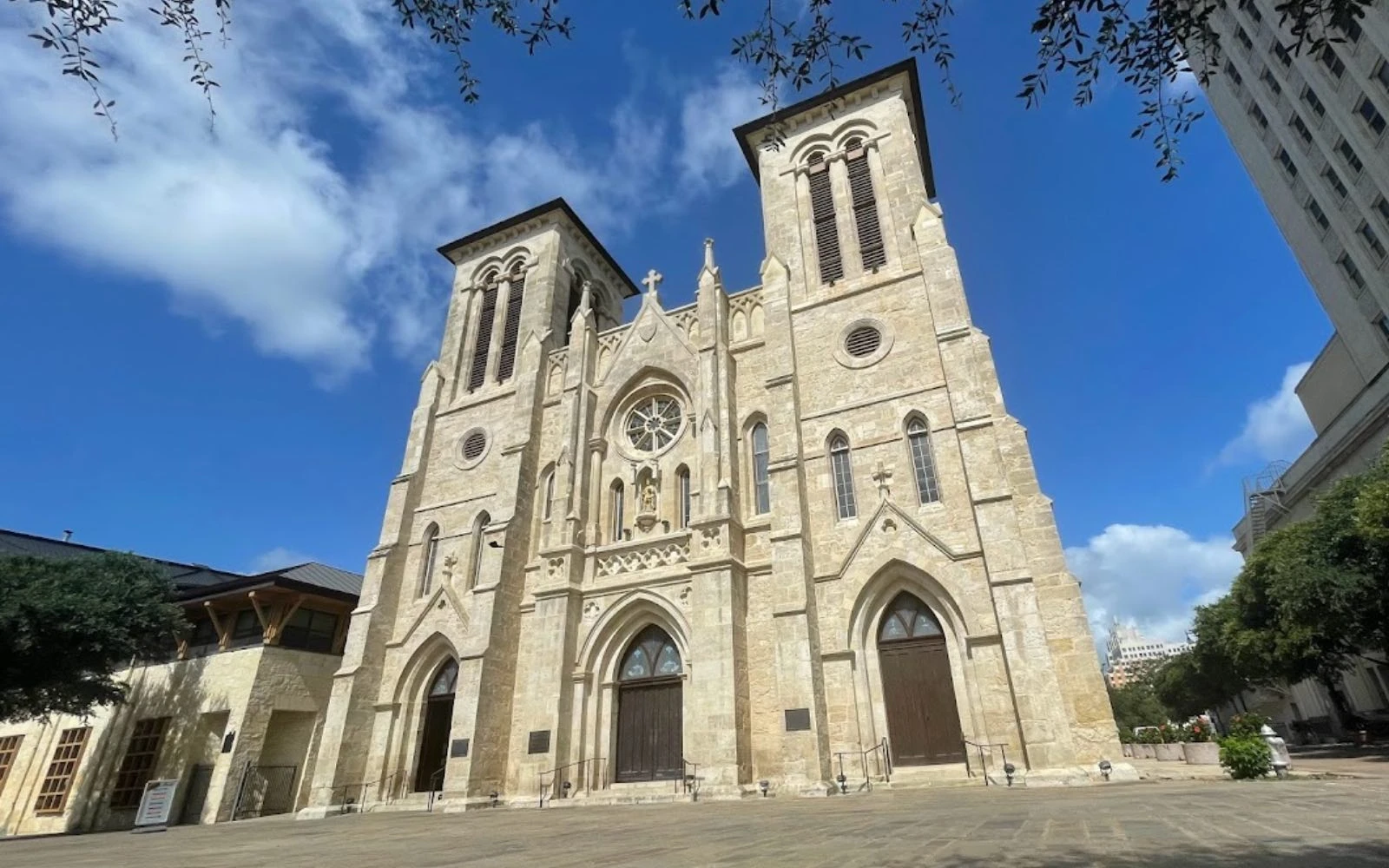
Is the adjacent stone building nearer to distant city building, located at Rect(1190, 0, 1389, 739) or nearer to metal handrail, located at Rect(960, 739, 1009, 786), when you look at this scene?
metal handrail, located at Rect(960, 739, 1009, 786)

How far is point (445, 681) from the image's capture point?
21.2m

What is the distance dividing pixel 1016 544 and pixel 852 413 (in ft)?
19.1

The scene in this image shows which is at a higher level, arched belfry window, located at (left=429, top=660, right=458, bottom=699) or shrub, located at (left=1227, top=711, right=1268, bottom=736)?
arched belfry window, located at (left=429, top=660, right=458, bottom=699)

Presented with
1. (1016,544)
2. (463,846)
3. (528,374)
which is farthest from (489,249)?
(463,846)

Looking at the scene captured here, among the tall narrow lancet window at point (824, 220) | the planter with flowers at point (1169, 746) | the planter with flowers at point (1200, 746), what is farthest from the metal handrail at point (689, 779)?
the planter with flowers at point (1169, 746)

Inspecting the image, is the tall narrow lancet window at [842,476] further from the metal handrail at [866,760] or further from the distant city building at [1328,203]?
the distant city building at [1328,203]

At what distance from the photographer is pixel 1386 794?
765 centimetres

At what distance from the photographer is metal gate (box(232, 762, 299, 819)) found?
19797 mm

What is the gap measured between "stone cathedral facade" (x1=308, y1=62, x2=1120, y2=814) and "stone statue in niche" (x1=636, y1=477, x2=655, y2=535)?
118 millimetres

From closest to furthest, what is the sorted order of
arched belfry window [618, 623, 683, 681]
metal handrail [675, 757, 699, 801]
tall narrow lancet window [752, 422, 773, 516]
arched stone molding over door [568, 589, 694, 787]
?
metal handrail [675, 757, 699, 801]
arched stone molding over door [568, 589, 694, 787]
arched belfry window [618, 623, 683, 681]
tall narrow lancet window [752, 422, 773, 516]

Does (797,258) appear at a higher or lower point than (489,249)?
lower

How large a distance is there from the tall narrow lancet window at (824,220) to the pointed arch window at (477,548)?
1418cm

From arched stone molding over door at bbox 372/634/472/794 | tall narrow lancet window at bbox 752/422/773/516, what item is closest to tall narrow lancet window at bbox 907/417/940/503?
tall narrow lancet window at bbox 752/422/773/516

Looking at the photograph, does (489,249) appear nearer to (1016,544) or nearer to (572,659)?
(572,659)
